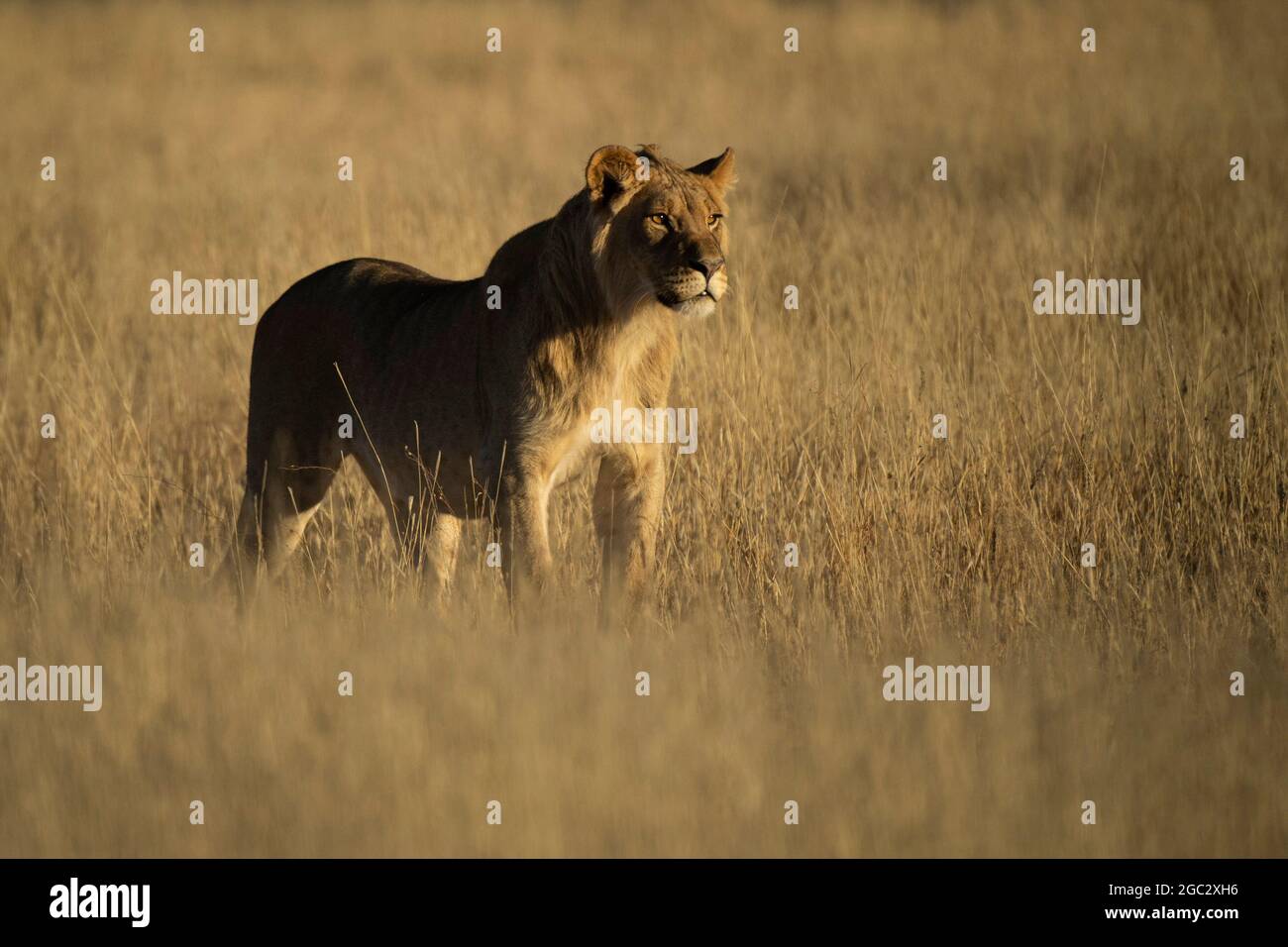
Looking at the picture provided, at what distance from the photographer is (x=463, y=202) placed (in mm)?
12914

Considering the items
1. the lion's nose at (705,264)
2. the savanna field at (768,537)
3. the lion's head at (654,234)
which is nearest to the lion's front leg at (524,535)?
the savanna field at (768,537)

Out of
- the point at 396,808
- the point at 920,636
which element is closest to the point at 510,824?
the point at 396,808

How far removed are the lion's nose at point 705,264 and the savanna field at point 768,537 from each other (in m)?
1.27

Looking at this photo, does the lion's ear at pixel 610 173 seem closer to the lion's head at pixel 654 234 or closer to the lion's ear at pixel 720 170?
the lion's head at pixel 654 234

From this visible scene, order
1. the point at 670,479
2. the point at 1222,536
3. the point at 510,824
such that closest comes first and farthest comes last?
the point at 510,824
the point at 1222,536
the point at 670,479

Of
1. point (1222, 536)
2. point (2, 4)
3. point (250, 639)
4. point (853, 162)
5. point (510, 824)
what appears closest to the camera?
point (510, 824)

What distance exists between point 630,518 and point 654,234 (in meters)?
1.10

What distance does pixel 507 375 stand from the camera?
241 inches

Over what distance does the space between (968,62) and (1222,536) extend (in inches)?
516

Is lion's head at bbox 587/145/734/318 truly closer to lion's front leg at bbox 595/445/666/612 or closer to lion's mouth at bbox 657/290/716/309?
lion's mouth at bbox 657/290/716/309

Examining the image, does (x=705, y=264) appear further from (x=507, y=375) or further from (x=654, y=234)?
(x=507, y=375)

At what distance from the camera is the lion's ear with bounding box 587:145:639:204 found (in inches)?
228

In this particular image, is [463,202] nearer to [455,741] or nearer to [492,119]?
[492,119]

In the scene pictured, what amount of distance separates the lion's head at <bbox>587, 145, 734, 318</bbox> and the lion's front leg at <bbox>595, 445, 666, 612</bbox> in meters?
0.60
